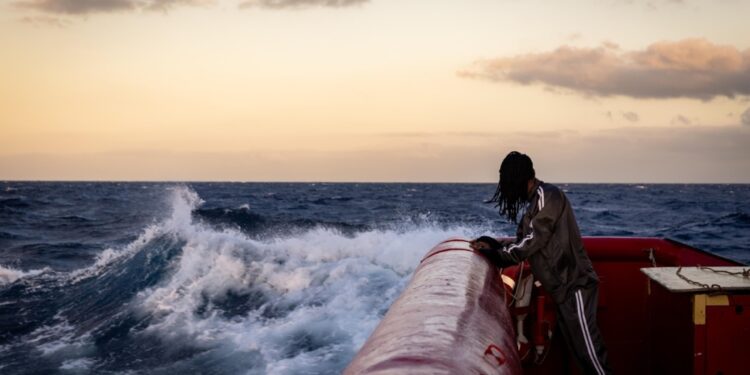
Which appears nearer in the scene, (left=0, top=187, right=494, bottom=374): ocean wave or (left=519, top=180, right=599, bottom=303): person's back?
(left=519, top=180, right=599, bottom=303): person's back

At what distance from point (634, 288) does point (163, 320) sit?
908 cm

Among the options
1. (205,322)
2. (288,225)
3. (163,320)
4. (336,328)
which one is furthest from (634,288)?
(288,225)

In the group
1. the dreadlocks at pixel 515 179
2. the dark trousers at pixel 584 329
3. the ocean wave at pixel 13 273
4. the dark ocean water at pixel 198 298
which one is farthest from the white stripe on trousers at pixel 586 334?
the ocean wave at pixel 13 273

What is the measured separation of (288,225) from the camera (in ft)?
85.1

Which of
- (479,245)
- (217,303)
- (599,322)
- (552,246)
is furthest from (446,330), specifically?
(217,303)

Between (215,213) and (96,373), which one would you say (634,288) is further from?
(215,213)

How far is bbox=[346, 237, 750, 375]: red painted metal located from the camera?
2.07 m

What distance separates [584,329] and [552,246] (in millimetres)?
542

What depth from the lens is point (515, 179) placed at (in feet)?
12.1

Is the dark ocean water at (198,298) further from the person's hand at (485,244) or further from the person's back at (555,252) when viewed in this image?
the person's back at (555,252)

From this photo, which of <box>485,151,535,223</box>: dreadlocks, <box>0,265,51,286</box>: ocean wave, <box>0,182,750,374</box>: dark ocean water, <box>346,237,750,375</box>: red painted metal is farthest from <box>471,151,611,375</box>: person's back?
<box>0,265,51,286</box>: ocean wave

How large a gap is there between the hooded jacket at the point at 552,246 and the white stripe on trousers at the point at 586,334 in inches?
2.9

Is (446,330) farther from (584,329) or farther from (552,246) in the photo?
(584,329)

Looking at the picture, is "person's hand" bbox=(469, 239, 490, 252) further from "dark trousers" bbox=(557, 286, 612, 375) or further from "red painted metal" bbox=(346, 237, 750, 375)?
"dark trousers" bbox=(557, 286, 612, 375)
